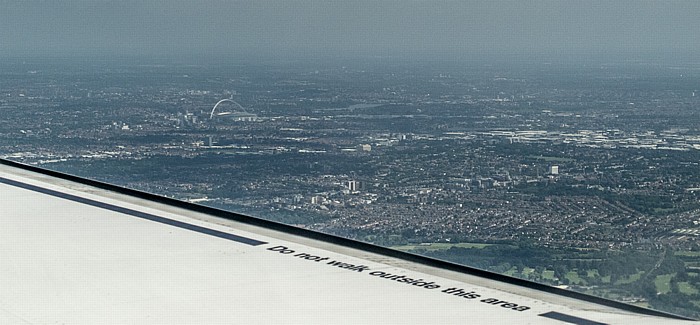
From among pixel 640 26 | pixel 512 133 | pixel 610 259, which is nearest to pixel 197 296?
pixel 610 259

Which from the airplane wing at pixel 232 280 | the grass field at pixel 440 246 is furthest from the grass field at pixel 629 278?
the grass field at pixel 440 246

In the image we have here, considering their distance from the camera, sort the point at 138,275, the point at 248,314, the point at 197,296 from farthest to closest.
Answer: the point at 138,275
the point at 197,296
the point at 248,314

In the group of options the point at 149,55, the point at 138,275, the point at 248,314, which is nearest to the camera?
the point at 248,314

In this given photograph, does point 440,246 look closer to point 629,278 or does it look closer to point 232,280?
point 629,278

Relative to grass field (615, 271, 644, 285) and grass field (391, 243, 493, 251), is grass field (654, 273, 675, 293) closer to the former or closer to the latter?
grass field (615, 271, 644, 285)

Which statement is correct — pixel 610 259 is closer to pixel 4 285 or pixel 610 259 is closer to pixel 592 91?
pixel 4 285

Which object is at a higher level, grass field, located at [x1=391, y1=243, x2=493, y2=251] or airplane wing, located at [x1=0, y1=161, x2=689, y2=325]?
airplane wing, located at [x1=0, y1=161, x2=689, y2=325]

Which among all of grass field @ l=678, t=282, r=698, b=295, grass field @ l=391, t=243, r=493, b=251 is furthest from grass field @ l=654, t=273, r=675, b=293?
grass field @ l=391, t=243, r=493, b=251

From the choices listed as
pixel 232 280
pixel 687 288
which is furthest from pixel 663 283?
pixel 232 280

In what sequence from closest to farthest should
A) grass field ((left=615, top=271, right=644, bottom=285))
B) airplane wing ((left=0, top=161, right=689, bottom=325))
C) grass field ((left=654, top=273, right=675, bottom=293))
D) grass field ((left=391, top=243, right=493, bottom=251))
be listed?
airplane wing ((left=0, top=161, right=689, bottom=325)), grass field ((left=654, top=273, right=675, bottom=293)), grass field ((left=615, top=271, right=644, bottom=285)), grass field ((left=391, top=243, right=493, bottom=251))

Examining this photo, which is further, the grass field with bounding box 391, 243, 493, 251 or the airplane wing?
the grass field with bounding box 391, 243, 493, 251
